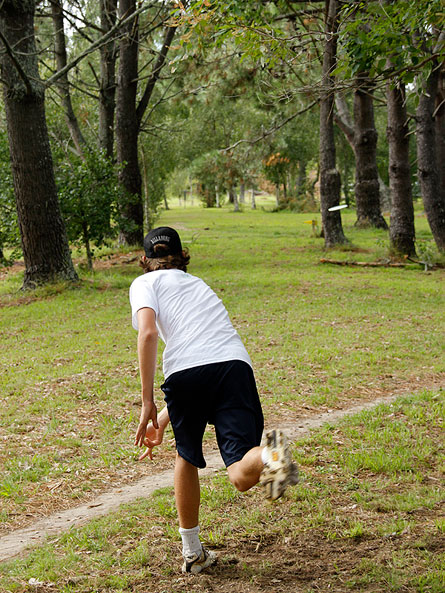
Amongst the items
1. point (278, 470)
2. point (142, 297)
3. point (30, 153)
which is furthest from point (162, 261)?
point (30, 153)

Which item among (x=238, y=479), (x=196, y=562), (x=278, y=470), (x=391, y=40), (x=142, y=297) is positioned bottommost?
(x=196, y=562)

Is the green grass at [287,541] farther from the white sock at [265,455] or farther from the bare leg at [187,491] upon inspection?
the white sock at [265,455]

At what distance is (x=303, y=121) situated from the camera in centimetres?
4062

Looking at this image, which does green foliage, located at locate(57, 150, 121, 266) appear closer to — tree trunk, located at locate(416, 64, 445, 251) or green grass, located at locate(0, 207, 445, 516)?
green grass, located at locate(0, 207, 445, 516)

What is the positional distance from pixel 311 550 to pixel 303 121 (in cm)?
3907

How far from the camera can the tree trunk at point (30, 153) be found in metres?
12.7

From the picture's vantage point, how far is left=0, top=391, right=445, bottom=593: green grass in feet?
11.4

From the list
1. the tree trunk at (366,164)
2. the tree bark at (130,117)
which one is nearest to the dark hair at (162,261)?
the tree bark at (130,117)

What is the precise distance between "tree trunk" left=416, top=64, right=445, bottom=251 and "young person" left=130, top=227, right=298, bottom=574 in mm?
12900

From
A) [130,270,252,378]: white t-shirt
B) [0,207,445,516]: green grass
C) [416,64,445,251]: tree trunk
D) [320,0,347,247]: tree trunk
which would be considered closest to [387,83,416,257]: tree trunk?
[416,64,445,251]: tree trunk

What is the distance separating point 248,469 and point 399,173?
14.0 meters

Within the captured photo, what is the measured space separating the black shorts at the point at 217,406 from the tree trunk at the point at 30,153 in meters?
10.6

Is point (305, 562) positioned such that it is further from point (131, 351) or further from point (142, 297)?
point (131, 351)

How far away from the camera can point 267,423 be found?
6.36 meters
